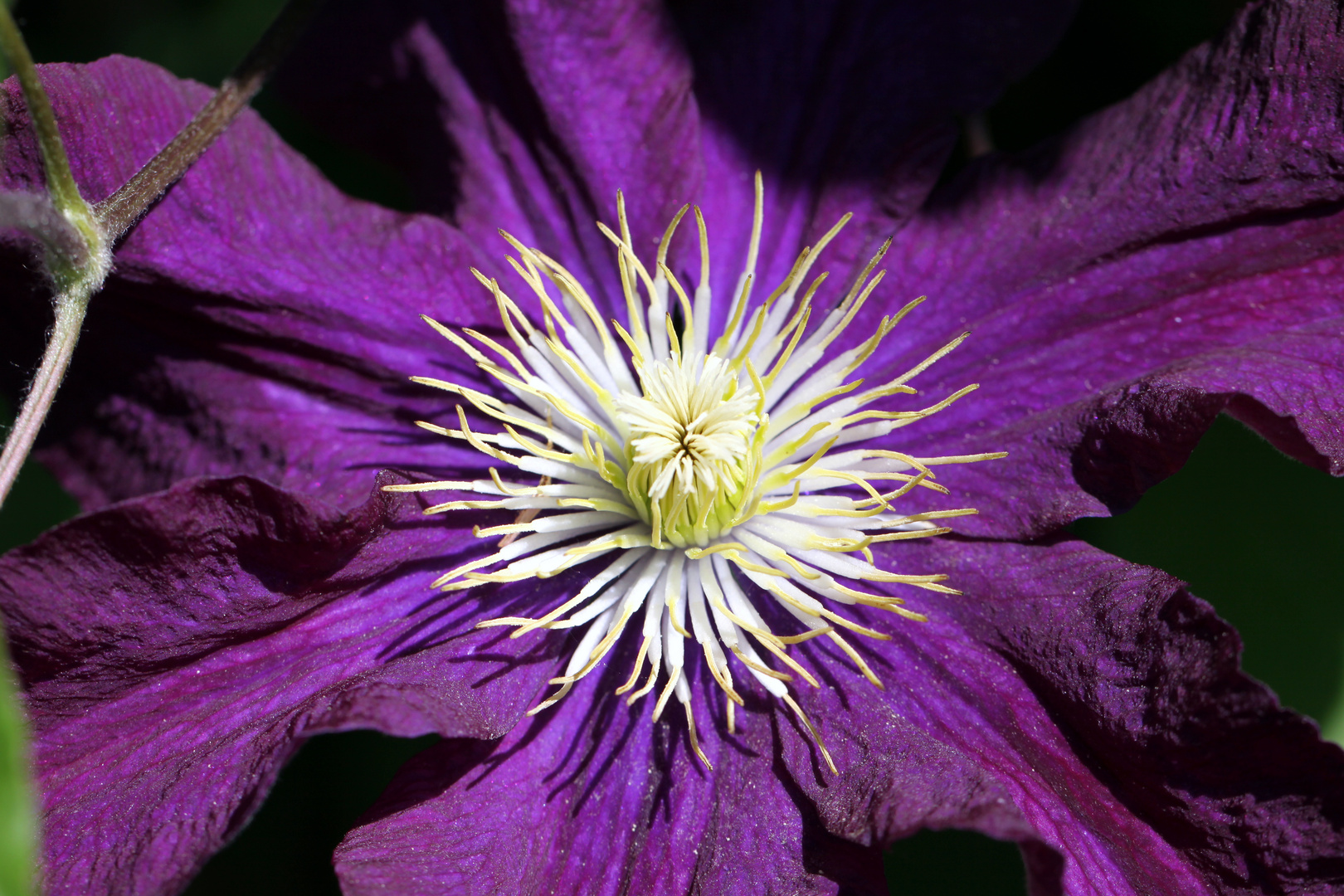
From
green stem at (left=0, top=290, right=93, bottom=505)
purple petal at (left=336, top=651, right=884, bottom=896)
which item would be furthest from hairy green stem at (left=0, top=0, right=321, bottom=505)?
purple petal at (left=336, top=651, right=884, bottom=896)

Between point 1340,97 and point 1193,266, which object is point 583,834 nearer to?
point 1193,266

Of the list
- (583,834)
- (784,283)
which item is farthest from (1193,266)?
(583,834)

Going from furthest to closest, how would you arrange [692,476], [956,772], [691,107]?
[691,107], [692,476], [956,772]

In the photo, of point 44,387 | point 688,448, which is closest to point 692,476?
point 688,448

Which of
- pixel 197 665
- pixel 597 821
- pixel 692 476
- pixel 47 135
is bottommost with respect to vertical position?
pixel 597 821

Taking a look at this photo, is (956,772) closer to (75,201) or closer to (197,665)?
(197,665)

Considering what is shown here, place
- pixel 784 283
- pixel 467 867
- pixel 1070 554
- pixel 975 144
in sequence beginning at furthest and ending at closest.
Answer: pixel 975 144 → pixel 784 283 → pixel 1070 554 → pixel 467 867
